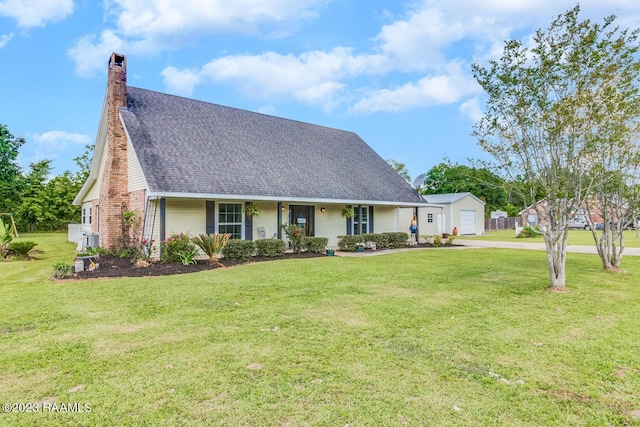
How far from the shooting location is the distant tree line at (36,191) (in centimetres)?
2764

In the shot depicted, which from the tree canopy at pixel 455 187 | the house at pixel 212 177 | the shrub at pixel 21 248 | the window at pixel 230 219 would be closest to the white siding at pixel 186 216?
the house at pixel 212 177

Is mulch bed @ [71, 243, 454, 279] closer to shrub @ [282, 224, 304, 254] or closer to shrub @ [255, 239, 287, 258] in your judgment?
shrub @ [255, 239, 287, 258]

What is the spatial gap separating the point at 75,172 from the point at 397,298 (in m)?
35.3

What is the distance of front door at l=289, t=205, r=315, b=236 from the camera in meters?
14.9

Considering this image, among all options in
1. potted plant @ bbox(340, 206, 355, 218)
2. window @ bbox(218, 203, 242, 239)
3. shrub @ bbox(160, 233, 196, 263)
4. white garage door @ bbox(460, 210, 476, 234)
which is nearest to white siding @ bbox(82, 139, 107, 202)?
window @ bbox(218, 203, 242, 239)

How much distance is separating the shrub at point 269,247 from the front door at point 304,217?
220 cm

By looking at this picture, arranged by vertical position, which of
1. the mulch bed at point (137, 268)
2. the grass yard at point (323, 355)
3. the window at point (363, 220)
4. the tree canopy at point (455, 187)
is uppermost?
the tree canopy at point (455, 187)

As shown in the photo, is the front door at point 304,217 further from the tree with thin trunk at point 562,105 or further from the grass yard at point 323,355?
the tree with thin trunk at point 562,105

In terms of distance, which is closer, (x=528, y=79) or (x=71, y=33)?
(x=528, y=79)

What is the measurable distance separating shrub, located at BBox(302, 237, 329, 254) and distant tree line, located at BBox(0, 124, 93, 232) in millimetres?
22822

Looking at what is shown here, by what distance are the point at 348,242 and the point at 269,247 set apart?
145 inches

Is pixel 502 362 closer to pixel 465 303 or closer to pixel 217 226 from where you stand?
pixel 465 303

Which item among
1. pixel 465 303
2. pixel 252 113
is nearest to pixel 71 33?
pixel 252 113

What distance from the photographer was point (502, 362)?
3609 mm
